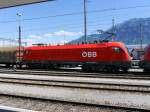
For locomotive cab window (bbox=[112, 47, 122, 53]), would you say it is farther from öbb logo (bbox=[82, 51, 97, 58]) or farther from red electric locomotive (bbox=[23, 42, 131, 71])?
öbb logo (bbox=[82, 51, 97, 58])

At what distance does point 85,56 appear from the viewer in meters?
31.8

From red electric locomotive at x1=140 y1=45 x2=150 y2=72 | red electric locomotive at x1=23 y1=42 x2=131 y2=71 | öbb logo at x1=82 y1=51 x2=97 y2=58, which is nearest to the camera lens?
red electric locomotive at x1=140 y1=45 x2=150 y2=72

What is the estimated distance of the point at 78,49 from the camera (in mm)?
32688

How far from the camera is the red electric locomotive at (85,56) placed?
29453 millimetres

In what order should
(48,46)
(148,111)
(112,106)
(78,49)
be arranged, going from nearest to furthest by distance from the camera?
(148,111) → (112,106) → (78,49) → (48,46)

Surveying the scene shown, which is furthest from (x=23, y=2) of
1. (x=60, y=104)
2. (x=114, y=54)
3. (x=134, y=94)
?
(x=114, y=54)

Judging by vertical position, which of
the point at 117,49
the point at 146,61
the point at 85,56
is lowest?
the point at 146,61

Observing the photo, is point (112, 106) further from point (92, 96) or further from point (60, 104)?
point (92, 96)

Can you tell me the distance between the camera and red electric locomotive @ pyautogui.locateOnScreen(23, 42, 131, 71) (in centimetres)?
2945

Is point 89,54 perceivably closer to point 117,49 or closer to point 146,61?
point 117,49

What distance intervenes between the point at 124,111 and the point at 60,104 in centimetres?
256

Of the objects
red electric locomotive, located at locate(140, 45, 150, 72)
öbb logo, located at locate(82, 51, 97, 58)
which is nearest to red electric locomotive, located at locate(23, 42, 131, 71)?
öbb logo, located at locate(82, 51, 97, 58)

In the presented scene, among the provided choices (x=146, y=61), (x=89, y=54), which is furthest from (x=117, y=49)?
(x=146, y=61)

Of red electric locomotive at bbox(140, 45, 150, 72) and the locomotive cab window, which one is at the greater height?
the locomotive cab window
